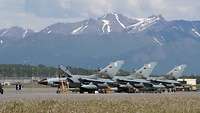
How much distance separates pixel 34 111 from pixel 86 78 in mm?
66391

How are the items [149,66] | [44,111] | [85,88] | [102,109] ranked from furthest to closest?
1. [149,66]
2. [85,88]
3. [102,109]
4. [44,111]

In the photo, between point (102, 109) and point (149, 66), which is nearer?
point (102, 109)

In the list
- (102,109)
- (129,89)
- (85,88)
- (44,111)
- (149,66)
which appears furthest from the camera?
(149,66)

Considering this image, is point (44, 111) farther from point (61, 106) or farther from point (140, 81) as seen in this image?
point (140, 81)

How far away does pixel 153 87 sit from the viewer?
4530 inches

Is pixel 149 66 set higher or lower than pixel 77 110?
higher

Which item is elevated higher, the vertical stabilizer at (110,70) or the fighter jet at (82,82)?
the vertical stabilizer at (110,70)

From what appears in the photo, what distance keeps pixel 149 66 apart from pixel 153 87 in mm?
21095

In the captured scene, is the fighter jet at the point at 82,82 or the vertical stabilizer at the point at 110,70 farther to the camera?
the vertical stabilizer at the point at 110,70

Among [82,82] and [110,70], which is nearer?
[82,82]

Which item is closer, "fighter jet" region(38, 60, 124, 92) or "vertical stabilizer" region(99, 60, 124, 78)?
"fighter jet" region(38, 60, 124, 92)

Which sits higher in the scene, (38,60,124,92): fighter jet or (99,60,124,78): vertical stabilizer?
(99,60,124,78): vertical stabilizer

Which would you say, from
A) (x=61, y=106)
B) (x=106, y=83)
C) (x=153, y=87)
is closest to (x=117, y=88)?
(x=106, y=83)

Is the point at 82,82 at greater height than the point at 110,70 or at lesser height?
lesser
